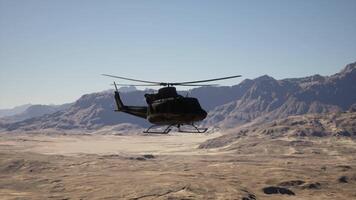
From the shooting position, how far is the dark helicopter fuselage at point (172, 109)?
4066 cm

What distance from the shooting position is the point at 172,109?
40906mm

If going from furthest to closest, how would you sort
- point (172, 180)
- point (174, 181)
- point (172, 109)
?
point (172, 180) < point (174, 181) < point (172, 109)

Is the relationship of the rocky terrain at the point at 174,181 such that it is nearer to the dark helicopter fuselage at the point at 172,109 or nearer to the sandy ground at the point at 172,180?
the sandy ground at the point at 172,180

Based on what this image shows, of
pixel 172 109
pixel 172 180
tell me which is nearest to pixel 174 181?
pixel 172 180

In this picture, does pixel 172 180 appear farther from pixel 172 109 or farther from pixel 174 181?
pixel 172 109

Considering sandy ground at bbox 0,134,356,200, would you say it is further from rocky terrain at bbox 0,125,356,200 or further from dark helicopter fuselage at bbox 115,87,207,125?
dark helicopter fuselage at bbox 115,87,207,125

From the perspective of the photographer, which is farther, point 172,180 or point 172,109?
point 172,180

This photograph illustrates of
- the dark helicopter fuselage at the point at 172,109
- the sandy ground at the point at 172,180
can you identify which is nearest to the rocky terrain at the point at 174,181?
the sandy ground at the point at 172,180

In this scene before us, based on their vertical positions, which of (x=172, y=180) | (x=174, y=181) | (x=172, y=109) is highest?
(x=172, y=109)

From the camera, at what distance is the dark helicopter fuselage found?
4066 centimetres

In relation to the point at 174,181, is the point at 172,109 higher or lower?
higher

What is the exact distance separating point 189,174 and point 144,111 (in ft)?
376

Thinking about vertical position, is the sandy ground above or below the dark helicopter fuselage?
below

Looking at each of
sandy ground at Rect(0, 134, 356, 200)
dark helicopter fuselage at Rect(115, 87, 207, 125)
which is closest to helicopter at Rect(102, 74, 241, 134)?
dark helicopter fuselage at Rect(115, 87, 207, 125)
